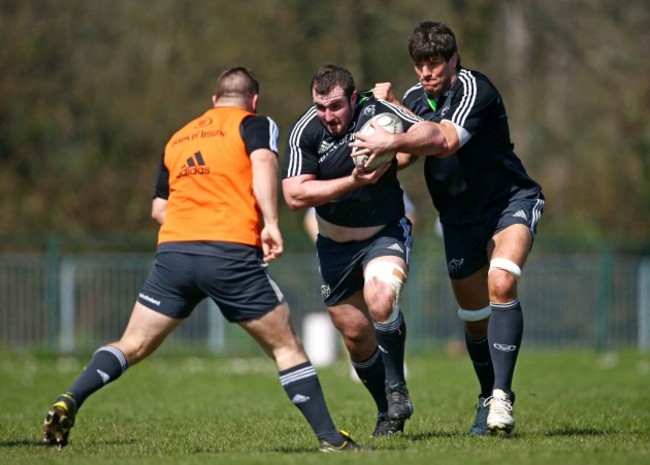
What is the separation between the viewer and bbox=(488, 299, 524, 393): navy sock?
7.61 m

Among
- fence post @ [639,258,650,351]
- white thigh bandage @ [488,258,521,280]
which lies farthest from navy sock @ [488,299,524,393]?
fence post @ [639,258,650,351]

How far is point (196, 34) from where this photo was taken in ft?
88.4

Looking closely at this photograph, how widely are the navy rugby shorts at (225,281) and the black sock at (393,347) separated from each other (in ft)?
4.51

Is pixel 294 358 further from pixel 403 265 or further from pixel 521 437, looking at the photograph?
pixel 521 437

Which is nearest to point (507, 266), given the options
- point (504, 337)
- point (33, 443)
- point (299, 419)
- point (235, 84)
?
point (504, 337)

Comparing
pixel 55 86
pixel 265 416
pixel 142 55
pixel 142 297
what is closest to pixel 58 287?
pixel 55 86

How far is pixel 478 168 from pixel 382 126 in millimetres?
1062

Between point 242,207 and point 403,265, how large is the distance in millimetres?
1400

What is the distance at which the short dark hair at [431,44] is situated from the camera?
7754 mm

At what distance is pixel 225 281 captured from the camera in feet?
21.6

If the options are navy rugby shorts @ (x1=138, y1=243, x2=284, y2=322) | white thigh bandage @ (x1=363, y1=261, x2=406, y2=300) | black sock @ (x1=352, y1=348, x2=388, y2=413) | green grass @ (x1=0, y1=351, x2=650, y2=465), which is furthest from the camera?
black sock @ (x1=352, y1=348, x2=388, y2=413)

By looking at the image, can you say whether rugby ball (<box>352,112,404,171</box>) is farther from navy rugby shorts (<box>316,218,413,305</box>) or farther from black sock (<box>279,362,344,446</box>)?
black sock (<box>279,362,344,446</box>)

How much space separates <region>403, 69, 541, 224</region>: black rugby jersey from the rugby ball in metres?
0.59

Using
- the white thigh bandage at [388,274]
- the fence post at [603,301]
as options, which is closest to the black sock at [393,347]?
the white thigh bandage at [388,274]
